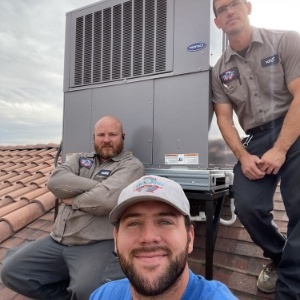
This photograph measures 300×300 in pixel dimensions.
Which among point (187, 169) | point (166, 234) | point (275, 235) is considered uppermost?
point (187, 169)

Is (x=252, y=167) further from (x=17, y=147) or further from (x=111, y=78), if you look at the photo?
(x=17, y=147)

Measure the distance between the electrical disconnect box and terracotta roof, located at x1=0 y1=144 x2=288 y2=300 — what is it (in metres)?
0.51

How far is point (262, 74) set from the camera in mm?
2018

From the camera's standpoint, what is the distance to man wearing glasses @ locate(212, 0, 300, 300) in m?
1.83

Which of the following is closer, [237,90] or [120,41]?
[237,90]

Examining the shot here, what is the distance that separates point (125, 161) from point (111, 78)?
0.75 meters

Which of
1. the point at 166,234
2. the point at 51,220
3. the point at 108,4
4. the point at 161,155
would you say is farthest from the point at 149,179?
the point at 51,220

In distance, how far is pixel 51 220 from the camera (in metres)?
3.28

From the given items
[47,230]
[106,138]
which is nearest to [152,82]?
[106,138]

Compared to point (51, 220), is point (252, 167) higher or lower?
higher

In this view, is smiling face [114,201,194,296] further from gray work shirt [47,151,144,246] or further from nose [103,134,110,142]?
nose [103,134,110,142]

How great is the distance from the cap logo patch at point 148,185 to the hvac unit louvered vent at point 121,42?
1.25 m

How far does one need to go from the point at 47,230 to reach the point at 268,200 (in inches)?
85.2

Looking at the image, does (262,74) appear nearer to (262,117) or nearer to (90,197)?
Answer: (262,117)
